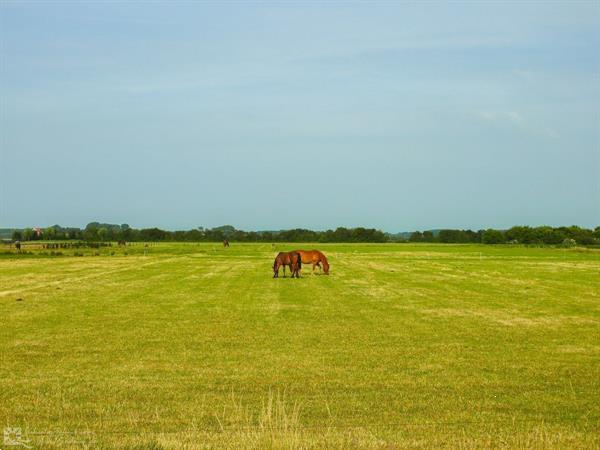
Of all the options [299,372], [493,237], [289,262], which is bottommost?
[299,372]

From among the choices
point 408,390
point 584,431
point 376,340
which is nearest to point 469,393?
point 408,390

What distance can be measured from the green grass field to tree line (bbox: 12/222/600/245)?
4936 inches

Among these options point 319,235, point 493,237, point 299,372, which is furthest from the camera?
point 319,235

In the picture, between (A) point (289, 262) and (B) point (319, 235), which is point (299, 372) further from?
(B) point (319, 235)

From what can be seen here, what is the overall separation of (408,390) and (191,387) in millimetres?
3408

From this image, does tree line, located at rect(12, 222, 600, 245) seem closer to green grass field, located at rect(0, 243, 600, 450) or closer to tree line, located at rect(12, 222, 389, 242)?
tree line, located at rect(12, 222, 389, 242)

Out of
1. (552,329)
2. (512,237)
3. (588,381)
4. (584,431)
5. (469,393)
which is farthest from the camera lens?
(512,237)

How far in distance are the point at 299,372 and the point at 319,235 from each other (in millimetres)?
159635

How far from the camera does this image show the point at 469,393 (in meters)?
10.7

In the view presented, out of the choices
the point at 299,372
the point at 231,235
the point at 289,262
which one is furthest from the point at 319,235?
the point at 299,372

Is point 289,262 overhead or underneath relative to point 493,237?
underneath

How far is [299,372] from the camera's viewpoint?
1219 centimetres

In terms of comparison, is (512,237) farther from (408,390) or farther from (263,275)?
(408,390)

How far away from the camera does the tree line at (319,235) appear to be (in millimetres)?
143750
